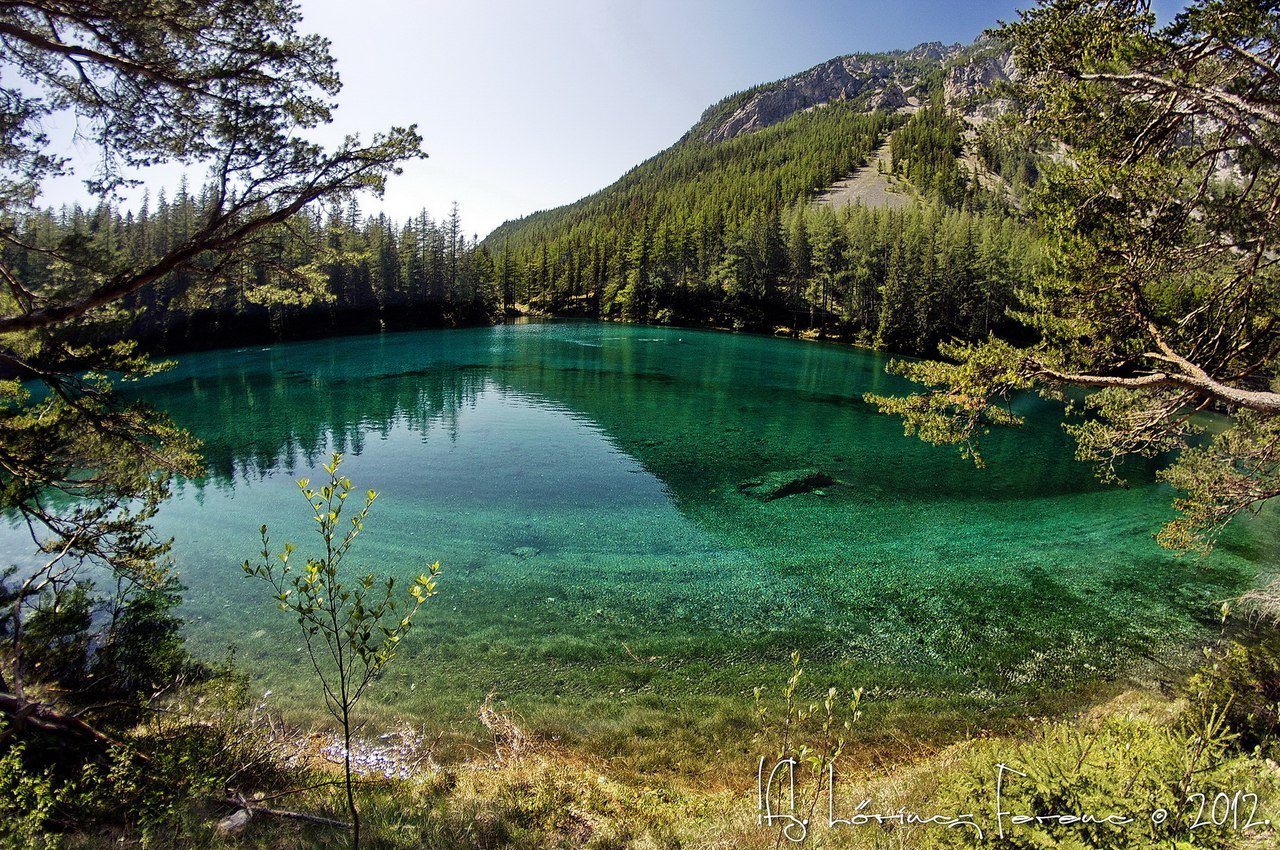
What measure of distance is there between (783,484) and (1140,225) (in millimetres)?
13960

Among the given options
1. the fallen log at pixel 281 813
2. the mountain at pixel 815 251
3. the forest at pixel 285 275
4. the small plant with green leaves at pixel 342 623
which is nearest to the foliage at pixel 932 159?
the mountain at pixel 815 251

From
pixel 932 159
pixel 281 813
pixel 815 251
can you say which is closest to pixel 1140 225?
pixel 281 813

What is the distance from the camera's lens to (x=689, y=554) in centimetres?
1473

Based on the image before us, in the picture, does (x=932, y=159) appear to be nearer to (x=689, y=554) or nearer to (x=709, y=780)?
(x=689, y=554)

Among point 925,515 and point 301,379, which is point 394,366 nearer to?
point 301,379

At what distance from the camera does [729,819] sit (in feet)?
18.4

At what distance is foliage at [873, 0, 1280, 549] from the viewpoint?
20.4 ft

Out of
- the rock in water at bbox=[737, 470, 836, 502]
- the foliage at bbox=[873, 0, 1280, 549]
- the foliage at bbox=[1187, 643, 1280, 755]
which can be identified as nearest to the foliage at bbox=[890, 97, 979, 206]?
the rock in water at bbox=[737, 470, 836, 502]

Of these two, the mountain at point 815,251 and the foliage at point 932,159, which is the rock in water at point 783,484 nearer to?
the mountain at point 815,251

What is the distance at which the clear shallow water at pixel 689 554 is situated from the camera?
9.98 m

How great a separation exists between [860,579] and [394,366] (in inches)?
1711

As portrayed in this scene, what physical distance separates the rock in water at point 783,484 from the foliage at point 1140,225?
1126 cm

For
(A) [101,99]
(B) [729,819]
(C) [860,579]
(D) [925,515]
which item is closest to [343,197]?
(A) [101,99]

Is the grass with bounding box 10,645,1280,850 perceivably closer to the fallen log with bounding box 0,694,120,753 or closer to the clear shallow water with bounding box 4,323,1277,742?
the fallen log with bounding box 0,694,120,753
